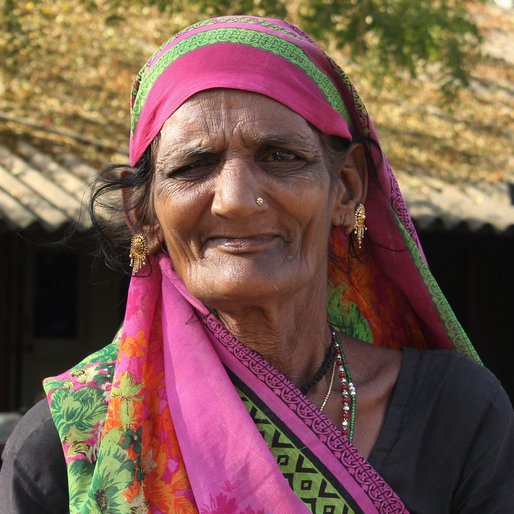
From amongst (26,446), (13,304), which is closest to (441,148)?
(13,304)

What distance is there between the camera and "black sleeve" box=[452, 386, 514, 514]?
204 centimetres

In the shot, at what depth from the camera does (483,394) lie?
2.16 m

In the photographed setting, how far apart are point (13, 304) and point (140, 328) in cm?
617

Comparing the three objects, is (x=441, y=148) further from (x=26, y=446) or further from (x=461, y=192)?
(x=26, y=446)

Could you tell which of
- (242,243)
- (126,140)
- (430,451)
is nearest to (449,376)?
(430,451)

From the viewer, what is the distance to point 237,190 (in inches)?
76.3

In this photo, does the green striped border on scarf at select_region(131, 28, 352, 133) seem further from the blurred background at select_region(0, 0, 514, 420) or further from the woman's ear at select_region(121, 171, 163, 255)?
the blurred background at select_region(0, 0, 514, 420)

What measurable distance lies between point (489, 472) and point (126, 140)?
491 cm

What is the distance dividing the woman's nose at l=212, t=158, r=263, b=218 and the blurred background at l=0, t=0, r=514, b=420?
3238mm

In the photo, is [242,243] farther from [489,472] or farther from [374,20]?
[374,20]

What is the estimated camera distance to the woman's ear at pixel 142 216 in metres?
2.17

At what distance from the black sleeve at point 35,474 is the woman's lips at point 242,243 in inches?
19.3

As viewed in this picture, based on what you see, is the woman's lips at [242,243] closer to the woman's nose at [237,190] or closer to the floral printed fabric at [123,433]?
the woman's nose at [237,190]

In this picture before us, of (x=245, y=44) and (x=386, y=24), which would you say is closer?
(x=245, y=44)
